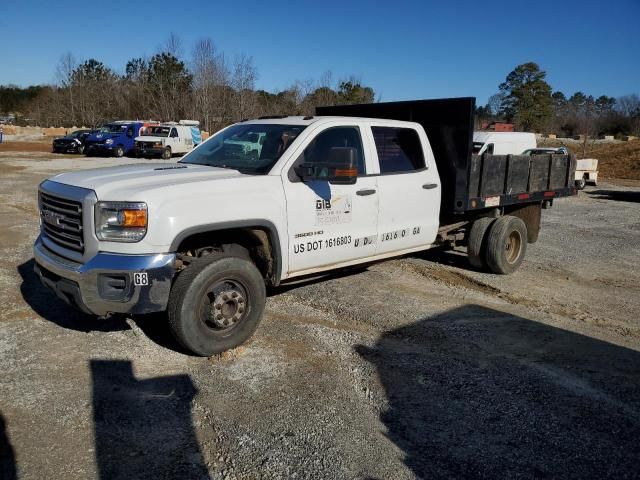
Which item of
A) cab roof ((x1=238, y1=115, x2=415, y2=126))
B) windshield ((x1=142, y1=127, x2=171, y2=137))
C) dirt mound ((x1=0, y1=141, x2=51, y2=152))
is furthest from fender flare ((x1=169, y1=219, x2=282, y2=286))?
dirt mound ((x1=0, y1=141, x2=51, y2=152))

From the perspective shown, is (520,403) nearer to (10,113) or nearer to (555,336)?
(555,336)

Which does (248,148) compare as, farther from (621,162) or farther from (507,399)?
(621,162)

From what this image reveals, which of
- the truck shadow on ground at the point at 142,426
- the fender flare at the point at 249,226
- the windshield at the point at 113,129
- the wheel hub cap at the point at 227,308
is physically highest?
the windshield at the point at 113,129

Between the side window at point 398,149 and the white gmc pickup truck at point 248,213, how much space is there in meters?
0.02

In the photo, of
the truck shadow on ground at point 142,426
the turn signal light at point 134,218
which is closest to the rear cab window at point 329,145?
the turn signal light at point 134,218

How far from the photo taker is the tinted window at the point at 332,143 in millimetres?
5047

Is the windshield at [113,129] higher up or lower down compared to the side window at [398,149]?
higher up

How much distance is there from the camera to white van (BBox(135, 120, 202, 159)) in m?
28.8

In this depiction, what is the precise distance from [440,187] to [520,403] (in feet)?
10.1

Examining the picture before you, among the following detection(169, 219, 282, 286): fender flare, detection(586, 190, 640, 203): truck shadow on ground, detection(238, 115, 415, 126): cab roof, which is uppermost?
detection(238, 115, 415, 126): cab roof

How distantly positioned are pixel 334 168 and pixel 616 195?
17.0m

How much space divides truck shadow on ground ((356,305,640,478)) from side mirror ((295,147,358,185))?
1499 mm

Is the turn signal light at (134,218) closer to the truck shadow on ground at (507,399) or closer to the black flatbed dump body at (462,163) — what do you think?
the truck shadow on ground at (507,399)

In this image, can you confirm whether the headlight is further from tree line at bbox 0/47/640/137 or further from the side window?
tree line at bbox 0/47/640/137
